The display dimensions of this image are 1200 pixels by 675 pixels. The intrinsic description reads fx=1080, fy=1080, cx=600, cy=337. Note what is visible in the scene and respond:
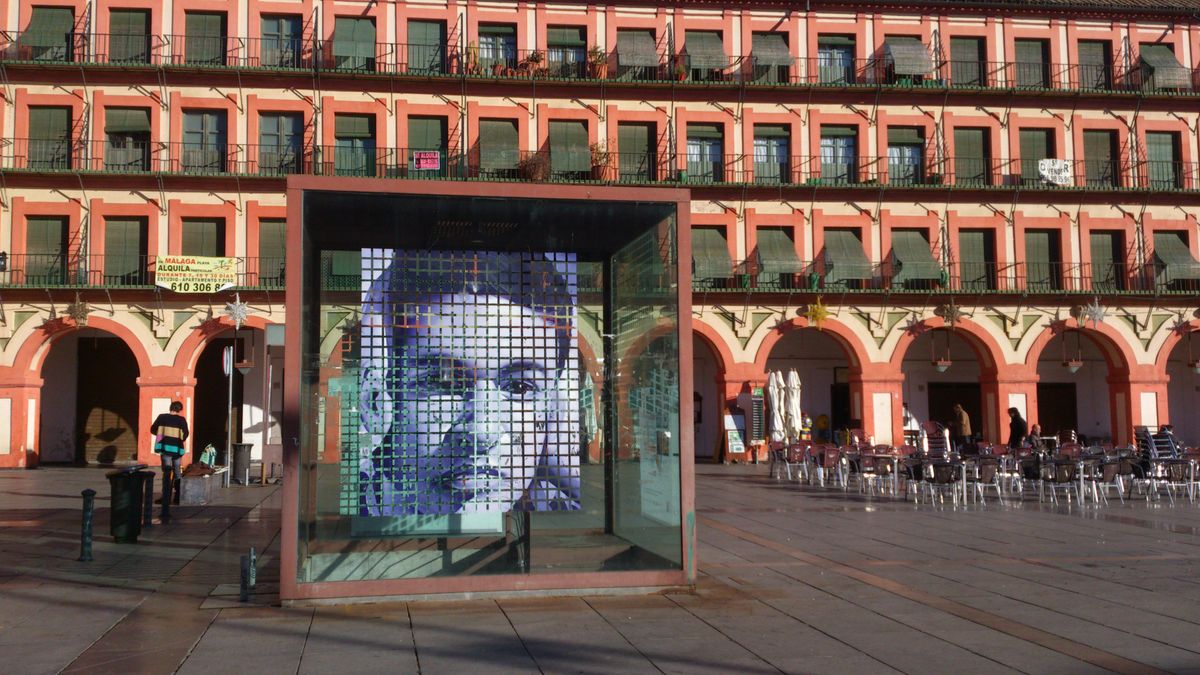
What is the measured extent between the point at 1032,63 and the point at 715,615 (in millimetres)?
32292

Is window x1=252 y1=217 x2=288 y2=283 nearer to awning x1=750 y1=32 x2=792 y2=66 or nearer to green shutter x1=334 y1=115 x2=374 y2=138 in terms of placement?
green shutter x1=334 y1=115 x2=374 y2=138

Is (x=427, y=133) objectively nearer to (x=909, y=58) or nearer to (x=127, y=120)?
(x=127, y=120)

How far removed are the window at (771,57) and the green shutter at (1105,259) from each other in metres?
11.5

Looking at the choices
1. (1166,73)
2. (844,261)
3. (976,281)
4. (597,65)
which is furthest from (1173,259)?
(597,65)

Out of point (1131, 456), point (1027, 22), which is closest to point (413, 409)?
point (1131, 456)

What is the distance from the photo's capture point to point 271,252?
32.2 m

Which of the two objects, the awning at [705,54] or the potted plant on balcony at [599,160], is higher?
the awning at [705,54]

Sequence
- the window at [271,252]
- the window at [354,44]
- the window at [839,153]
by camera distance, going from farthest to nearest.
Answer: the window at [839,153]
the window at [354,44]
the window at [271,252]

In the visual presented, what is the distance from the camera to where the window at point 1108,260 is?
35.3 meters

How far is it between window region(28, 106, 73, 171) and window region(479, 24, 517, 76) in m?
12.5

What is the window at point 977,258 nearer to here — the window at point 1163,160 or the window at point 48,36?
the window at point 1163,160

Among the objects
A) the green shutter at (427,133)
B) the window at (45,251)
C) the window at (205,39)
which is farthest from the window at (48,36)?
the green shutter at (427,133)

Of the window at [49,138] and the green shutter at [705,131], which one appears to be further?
the green shutter at [705,131]

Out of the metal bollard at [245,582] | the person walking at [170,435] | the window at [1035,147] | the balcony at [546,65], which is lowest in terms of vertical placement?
the metal bollard at [245,582]
